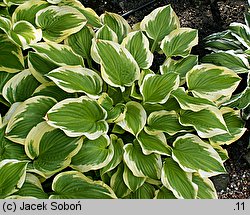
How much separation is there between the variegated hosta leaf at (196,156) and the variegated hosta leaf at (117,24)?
50 cm

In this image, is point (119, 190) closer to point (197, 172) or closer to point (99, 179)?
point (99, 179)

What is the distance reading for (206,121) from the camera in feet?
5.34

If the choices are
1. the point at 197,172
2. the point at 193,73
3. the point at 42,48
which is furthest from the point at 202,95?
the point at 42,48

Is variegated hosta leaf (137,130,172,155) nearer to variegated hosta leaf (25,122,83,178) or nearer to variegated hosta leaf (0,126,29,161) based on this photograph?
variegated hosta leaf (25,122,83,178)

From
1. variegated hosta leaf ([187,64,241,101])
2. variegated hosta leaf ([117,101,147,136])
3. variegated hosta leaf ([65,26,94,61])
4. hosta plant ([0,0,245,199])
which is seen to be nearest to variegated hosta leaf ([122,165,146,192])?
hosta plant ([0,0,245,199])

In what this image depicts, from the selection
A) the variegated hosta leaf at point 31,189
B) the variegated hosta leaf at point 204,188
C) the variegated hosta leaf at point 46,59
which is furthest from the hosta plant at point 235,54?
the variegated hosta leaf at point 31,189

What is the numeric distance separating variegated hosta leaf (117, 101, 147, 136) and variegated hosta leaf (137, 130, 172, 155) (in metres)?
0.05

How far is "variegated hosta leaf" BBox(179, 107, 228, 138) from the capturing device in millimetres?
1602

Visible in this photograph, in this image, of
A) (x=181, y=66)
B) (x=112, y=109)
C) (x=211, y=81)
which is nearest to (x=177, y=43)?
(x=181, y=66)

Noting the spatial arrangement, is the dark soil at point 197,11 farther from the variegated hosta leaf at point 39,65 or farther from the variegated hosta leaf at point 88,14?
the variegated hosta leaf at point 39,65

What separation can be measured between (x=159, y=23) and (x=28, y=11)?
1.73ft

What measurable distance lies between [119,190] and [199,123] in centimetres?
37

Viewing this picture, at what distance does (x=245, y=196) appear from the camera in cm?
188

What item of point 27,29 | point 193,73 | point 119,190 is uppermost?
point 27,29
